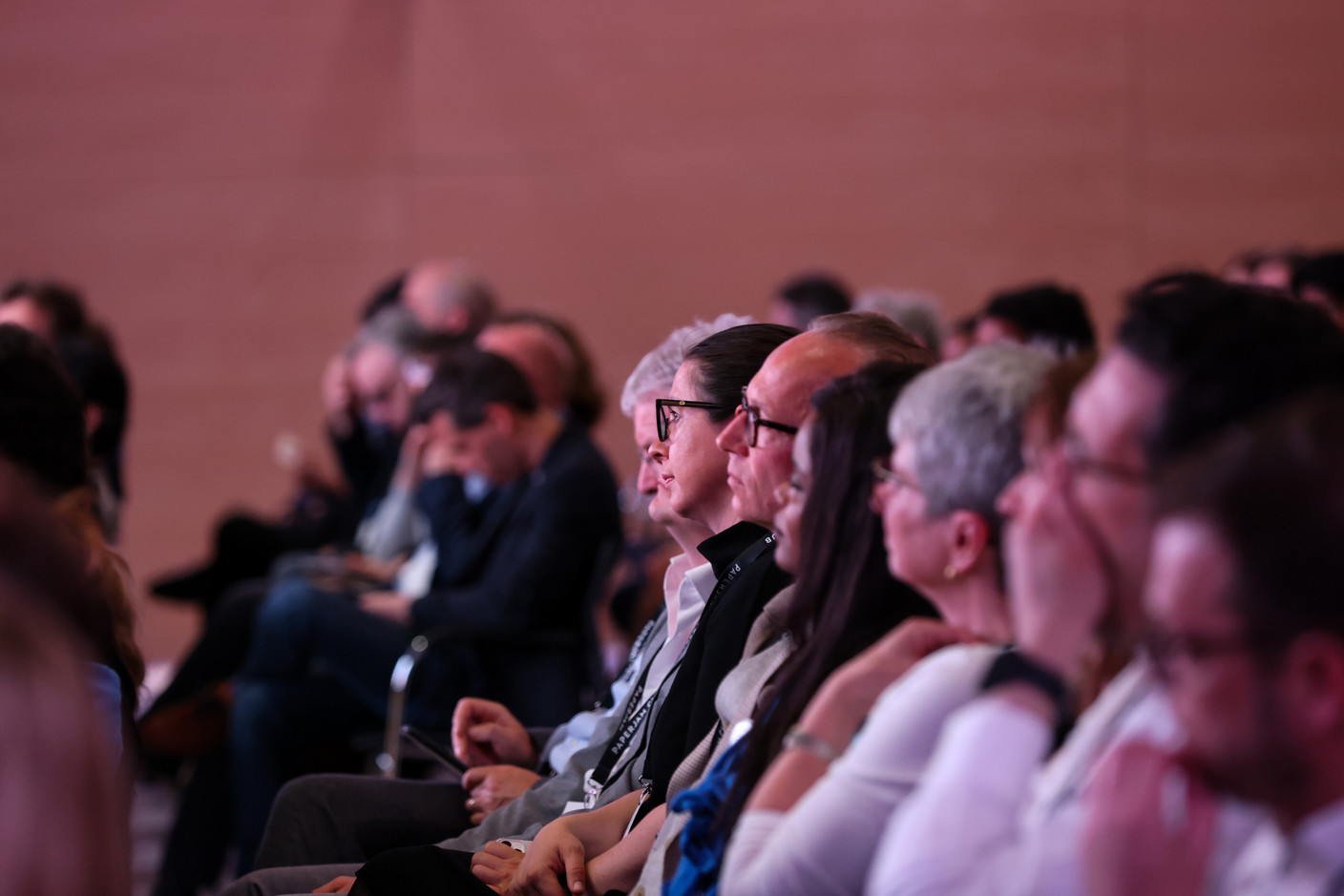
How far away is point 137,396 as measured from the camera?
639 cm

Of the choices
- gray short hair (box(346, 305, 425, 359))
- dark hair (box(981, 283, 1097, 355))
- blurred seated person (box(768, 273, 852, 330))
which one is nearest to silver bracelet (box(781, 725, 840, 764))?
dark hair (box(981, 283, 1097, 355))

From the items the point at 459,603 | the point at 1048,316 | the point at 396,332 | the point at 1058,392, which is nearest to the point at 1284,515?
the point at 1058,392

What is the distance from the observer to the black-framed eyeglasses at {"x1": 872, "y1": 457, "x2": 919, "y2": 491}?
1353mm

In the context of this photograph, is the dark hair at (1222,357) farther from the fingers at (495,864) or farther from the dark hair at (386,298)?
the dark hair at (386,298)

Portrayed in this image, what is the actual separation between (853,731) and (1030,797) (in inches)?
8.6

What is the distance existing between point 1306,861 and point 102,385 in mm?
3394

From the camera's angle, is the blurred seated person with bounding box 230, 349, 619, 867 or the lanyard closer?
the lanyard

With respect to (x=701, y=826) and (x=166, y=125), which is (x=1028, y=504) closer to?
(x=701, y=826)

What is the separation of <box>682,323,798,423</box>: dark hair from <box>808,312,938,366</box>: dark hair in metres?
0.20

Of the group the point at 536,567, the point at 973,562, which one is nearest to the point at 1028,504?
the point at 973,562

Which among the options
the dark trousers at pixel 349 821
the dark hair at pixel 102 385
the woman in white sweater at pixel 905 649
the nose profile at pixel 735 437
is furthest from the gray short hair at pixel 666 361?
the dark hair at pixel 102 385

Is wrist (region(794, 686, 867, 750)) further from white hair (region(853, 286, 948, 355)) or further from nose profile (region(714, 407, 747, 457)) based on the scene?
white hair (region(853, 286, 948, 355))

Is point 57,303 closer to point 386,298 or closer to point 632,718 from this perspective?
point 386,298

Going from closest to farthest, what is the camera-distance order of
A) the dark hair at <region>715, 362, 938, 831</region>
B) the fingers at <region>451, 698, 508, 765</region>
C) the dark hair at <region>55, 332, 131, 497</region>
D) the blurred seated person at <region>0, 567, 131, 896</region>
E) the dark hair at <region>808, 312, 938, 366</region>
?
1. the blurred seated person at <region>0, 567, 131, 896</region>
2. the dark hair at <region>715, 362, 938, 831</region>
3. the dark hair at <region>808, 312, 938, 366</region>
4. the fingers at <region>451, 698, 508, 765</region>
5. the dark hair at <region>55, 332, 131, 497</region>
